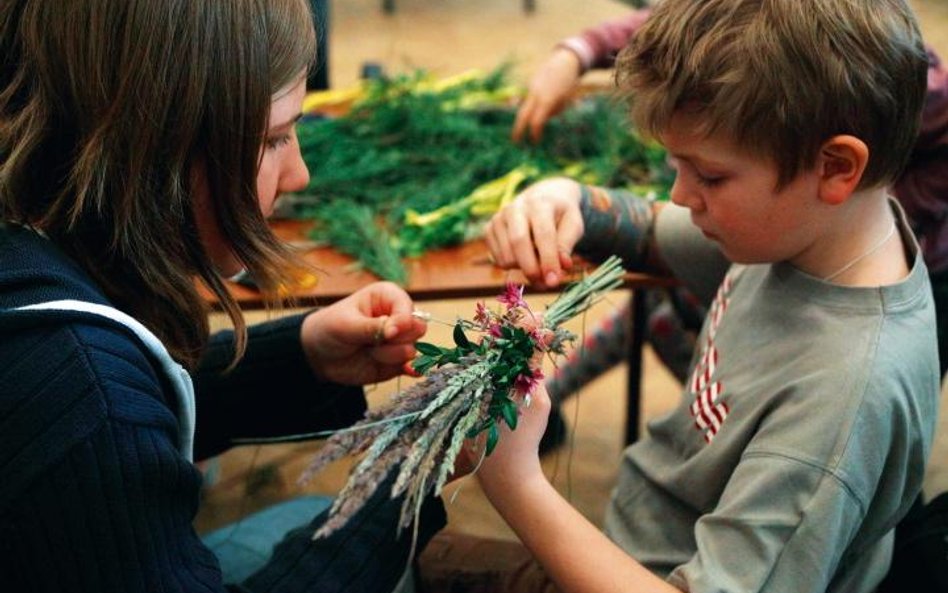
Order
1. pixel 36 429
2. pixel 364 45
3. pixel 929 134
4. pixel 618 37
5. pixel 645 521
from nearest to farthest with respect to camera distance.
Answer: pixel 36 429 < pixel 645 521 < pixel 929 134 < pixel 618 37 < pixel 364 45

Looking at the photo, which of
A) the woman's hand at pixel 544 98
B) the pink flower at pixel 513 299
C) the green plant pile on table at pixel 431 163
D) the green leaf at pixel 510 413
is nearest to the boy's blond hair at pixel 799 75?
the pink flower at pixel 513 299

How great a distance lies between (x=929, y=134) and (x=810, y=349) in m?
0.63

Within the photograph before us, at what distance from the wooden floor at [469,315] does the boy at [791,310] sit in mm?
240

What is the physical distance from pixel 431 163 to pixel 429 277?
1.16 ft

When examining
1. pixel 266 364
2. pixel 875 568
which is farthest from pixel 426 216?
pixel 875 568

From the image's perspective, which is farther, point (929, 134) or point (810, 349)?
point (929, 134)

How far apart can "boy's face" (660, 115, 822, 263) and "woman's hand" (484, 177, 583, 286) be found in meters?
0.23

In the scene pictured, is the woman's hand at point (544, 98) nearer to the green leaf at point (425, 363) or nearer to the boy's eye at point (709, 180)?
the boy's eye at point (709, 180)

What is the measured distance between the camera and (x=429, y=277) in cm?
155

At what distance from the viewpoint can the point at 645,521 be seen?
1.30 m

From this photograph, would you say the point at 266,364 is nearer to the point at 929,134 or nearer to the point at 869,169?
the point at 869,169

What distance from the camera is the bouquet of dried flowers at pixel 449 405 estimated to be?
912mm

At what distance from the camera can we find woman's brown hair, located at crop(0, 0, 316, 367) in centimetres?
91

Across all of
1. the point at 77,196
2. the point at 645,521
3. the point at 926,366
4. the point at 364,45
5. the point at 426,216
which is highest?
the point at 77,196
